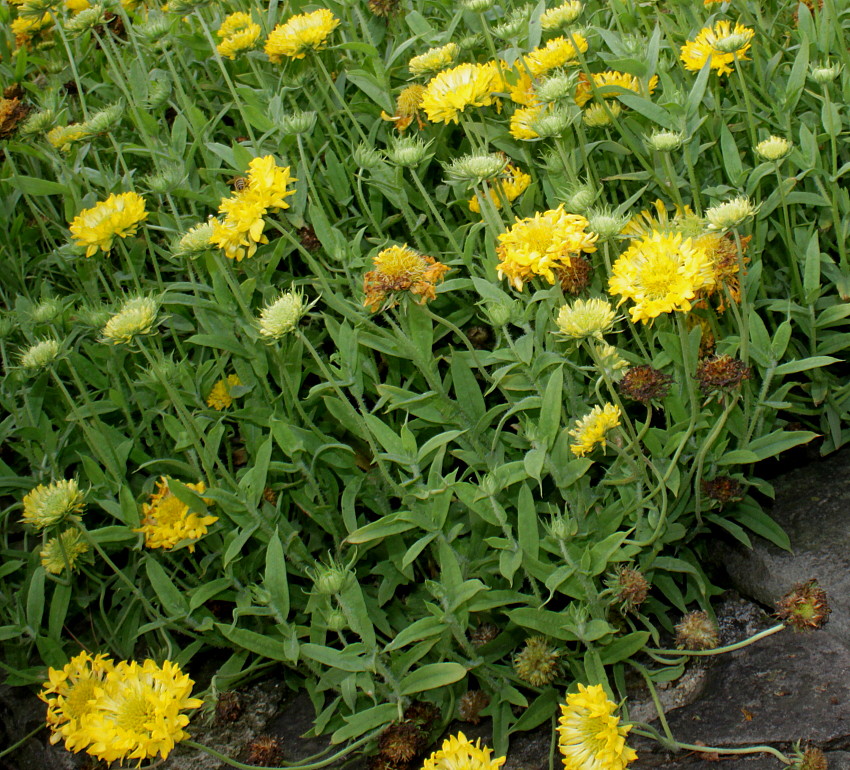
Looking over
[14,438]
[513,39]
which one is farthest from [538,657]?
[14,438]

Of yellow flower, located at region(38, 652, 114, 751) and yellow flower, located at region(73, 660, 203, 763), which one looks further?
yellow flower, located at region(38, 652, 114, 751)

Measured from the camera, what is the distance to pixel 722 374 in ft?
5.59

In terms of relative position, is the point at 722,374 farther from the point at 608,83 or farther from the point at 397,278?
the point at 608,83

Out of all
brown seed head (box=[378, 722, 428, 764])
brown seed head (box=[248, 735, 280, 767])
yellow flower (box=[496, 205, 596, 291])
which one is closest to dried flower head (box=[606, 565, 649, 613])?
brown seed head (box=[378, 722, 428, 764])

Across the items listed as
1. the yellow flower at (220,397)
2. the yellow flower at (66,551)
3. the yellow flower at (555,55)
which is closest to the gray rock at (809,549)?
the yellow flower at (555,55)

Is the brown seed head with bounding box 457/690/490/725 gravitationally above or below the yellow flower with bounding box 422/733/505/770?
below

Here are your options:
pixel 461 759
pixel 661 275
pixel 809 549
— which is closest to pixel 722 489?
pixel 809 549

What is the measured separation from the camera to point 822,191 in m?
2.08

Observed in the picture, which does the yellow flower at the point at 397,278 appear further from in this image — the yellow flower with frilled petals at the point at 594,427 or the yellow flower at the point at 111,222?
the yellow flower at the point at 111,222

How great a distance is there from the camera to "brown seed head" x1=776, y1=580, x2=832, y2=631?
5.65ft

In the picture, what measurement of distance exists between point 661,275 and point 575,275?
0.33 metres

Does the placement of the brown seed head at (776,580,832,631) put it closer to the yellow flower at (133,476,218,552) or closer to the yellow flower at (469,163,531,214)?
the yellow flower at (469,163,531,214)

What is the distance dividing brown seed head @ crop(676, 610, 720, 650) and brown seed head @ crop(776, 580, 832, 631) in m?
0.14

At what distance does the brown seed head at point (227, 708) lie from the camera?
6.61 feet
